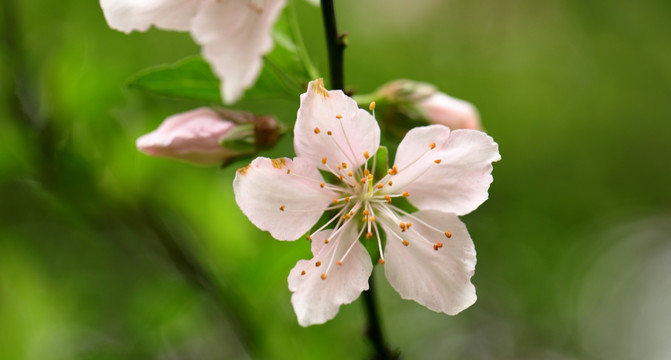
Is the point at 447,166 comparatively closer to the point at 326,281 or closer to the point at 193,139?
the point at 326,281

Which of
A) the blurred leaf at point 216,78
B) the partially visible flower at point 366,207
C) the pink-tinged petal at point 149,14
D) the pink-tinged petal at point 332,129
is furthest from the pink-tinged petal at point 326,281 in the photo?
the pink-tinged petal at point 149,14

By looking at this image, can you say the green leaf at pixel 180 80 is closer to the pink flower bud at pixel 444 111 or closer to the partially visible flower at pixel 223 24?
the partially visible flower at pixel 223 24

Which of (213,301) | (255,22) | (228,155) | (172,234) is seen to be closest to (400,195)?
(228,155)

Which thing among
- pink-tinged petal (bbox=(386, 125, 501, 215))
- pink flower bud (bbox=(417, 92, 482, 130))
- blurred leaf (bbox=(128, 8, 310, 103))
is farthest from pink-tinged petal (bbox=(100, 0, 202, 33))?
pink flower bud (bbox=(417, 92, 482, 130))

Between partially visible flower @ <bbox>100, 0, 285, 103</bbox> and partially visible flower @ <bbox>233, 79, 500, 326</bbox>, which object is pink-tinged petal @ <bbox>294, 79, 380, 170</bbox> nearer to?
partially visible flower @ <bbox>233, 79, 500, 326</bbox>

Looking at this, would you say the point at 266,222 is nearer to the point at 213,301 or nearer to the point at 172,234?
the point at 213,301
